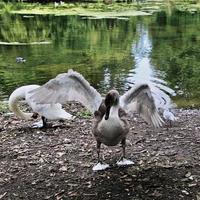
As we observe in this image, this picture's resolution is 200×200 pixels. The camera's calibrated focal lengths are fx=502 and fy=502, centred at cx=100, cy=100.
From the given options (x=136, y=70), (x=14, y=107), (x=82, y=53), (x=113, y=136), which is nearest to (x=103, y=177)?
(x=113, y=136)

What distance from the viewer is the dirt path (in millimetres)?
5133

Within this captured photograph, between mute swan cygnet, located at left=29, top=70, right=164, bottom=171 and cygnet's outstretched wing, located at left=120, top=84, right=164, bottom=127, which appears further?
→ cygnet's outstretched wing, located at left=120, top=84, right=164, bottom=127

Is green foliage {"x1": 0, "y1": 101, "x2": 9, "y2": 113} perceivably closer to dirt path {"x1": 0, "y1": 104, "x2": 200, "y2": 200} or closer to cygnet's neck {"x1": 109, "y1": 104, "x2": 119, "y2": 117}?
dirt path {"x1": 0, "y1": 104, "x2": 200, "y2": 200}

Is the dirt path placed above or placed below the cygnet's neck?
below

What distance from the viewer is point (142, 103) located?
591 centimetres

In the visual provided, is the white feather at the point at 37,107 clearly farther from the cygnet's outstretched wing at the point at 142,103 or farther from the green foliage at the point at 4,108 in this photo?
the green foliage at the point at 4,108

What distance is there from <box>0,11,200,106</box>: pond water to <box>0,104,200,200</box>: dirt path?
530 centimetres

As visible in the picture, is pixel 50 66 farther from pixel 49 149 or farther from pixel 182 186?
pixel 182 186

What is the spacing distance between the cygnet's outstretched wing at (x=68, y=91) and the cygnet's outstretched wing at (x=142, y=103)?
0.32 metres

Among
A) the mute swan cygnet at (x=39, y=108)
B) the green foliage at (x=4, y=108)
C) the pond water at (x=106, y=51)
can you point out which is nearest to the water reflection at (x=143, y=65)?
the pond water at (x=106, y=51)

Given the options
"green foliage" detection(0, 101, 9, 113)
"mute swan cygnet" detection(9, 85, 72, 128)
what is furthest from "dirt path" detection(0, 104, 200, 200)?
"green foliage" detection(0, 101, 9, 113)

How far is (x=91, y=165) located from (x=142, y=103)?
94cm

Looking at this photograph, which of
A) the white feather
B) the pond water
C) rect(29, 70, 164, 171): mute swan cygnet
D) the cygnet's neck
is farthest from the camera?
the pond water

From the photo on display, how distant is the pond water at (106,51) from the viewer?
15.1 m
